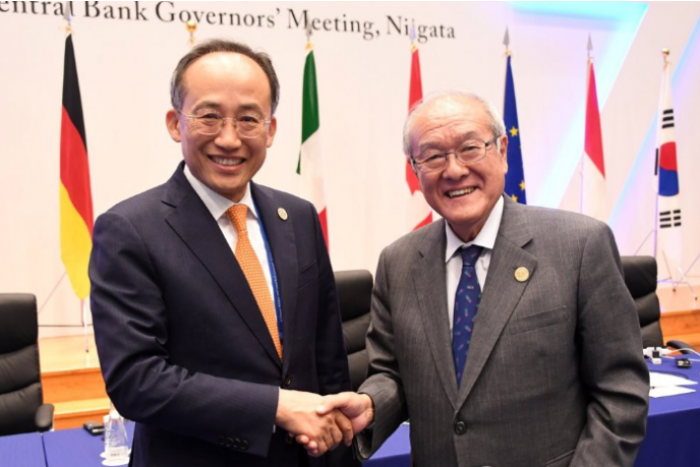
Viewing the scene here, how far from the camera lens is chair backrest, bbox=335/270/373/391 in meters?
3.77

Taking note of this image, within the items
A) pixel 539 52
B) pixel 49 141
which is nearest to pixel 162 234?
pixel 49 141

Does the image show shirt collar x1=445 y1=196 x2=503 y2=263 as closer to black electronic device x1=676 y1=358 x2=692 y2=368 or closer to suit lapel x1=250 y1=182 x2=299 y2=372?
suit lapel x1=250 y1=182 x2=299 y2=372

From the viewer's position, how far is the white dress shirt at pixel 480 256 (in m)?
1.77

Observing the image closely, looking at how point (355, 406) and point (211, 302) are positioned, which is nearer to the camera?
point (211, 302)

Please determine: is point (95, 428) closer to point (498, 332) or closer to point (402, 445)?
point (402, 445)

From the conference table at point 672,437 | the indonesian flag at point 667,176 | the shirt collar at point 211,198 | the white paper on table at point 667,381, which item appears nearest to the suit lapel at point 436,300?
the shirt collar at point 211,198

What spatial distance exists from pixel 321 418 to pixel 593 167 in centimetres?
535

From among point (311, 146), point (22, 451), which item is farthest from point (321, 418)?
point (311, 146)

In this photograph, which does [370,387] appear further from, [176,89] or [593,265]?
[176,89]

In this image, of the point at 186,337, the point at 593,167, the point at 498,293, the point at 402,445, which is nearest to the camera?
the point at 186,337

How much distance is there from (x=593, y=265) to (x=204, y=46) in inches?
40.6

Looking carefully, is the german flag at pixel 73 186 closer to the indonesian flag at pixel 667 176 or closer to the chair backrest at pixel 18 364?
the chair backrest at pixel 18 364

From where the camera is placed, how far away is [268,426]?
152cm

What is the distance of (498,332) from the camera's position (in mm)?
1637
